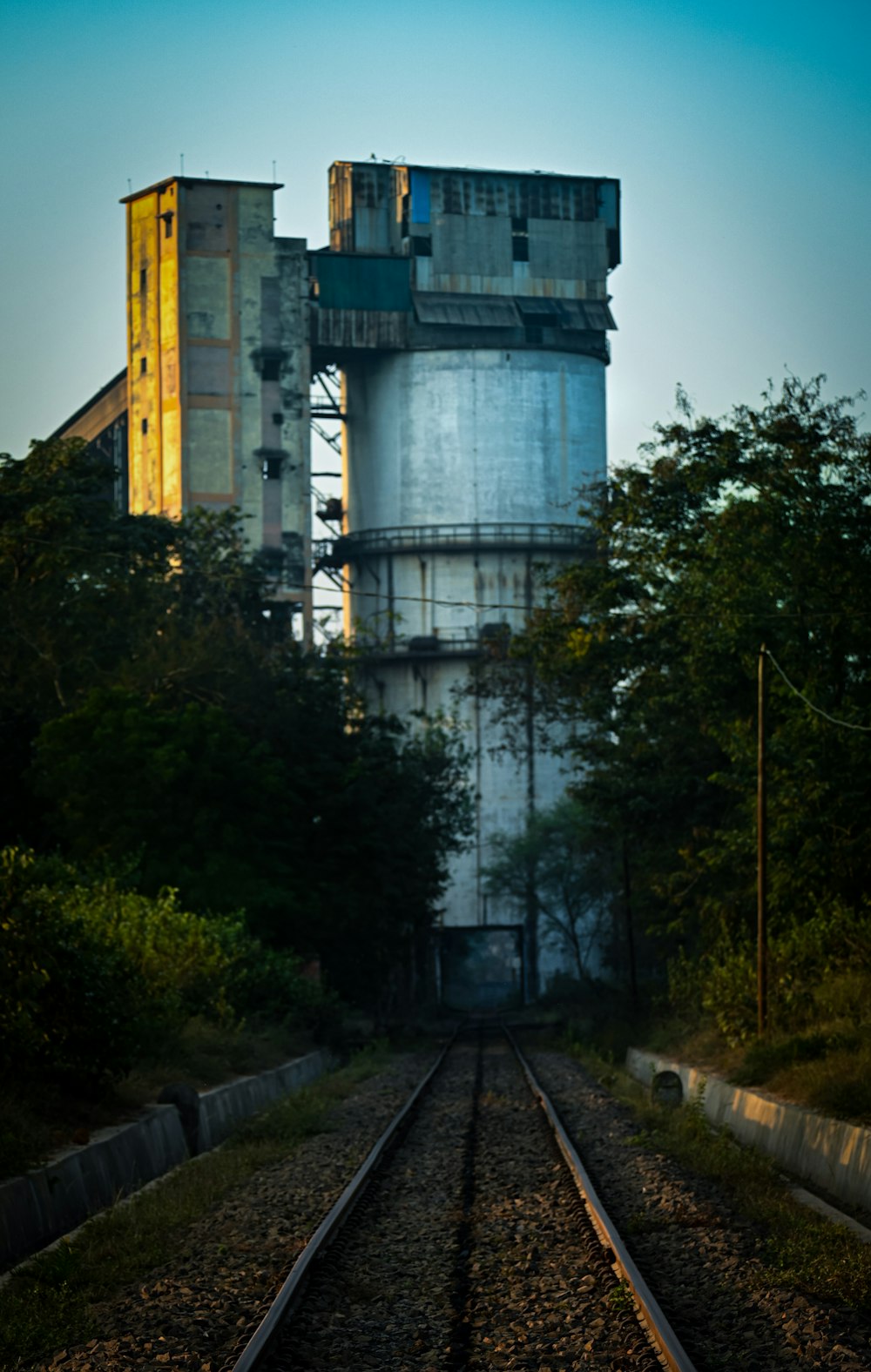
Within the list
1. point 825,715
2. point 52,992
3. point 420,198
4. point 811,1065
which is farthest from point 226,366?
point 52,992

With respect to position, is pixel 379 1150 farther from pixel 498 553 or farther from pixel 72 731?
pixel 498 553

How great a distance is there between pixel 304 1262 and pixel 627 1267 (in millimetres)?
2040

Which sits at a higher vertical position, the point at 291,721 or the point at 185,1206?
the point at 291,721

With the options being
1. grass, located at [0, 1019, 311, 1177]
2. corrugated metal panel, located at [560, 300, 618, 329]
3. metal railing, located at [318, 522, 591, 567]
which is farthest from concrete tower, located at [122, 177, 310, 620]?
grass, located at [0, 1019, 311, 1177]

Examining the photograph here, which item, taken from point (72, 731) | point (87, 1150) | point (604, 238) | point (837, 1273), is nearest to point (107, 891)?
point (72, 731)

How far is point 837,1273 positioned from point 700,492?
2570cm

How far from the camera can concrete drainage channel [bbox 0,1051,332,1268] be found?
38.2 feet

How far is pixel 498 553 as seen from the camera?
74.8 m

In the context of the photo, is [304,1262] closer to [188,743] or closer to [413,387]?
[188,743]

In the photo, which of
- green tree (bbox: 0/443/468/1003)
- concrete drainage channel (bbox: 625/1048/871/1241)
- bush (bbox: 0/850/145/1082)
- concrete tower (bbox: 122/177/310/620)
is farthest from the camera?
concrete tower (bbox: 122/177/310/620)

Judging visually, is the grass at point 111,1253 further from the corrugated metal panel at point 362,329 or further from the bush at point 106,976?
the corrugated metal panel at point 362,329

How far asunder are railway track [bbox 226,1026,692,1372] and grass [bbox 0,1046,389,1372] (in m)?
1.10

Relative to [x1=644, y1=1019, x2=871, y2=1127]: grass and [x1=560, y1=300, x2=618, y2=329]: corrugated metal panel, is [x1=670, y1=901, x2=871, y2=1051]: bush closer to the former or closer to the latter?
[x1=644, y1=1019, x2=871, y2=1127]: grass

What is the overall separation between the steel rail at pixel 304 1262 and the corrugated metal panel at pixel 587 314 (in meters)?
61.9
